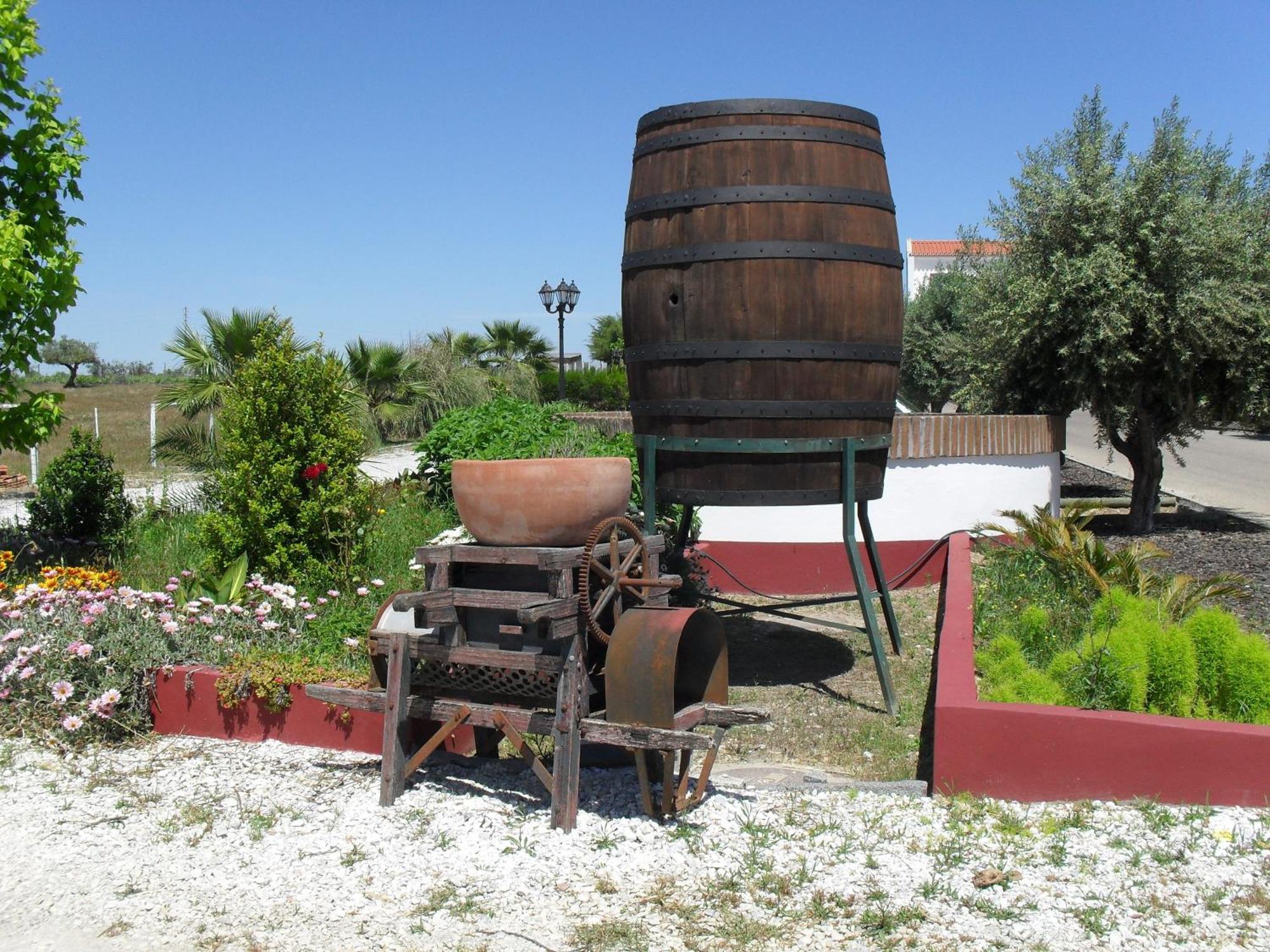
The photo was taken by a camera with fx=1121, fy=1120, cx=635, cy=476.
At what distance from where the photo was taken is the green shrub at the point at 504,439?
24.8ft

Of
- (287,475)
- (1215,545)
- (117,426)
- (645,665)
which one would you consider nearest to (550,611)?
(645,665)

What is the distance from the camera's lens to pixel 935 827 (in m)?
3.62

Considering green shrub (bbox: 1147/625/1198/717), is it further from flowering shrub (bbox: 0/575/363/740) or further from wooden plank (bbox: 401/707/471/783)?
flowering shrub (bbox: 0/575/363/740)

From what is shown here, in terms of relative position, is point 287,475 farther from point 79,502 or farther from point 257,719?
point 79,502

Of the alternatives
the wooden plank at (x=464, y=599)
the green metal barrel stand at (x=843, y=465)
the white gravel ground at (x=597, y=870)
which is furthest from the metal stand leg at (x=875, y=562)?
the wooden plank at (x=464, y=599)

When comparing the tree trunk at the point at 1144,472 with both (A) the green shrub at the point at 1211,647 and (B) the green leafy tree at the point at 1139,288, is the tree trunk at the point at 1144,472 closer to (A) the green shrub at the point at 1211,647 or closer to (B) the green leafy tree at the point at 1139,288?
(B) the green leafy tree at the point at 1139,288

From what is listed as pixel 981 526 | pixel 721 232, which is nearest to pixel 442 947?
pixel 721 232

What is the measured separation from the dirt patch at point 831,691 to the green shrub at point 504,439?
5.09ft

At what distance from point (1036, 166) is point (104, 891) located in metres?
10.0

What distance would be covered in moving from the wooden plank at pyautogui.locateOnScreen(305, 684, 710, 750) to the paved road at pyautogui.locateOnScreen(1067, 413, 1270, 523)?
995 centimetres

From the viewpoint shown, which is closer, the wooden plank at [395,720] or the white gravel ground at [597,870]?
the white gravel ground at [597,870]

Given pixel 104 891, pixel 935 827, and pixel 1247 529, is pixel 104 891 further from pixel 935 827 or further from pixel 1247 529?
pixel 1247 529

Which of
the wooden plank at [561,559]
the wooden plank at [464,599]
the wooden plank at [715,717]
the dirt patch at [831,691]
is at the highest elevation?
the wooden plank at [561,559]

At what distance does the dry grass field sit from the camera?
17269mm
